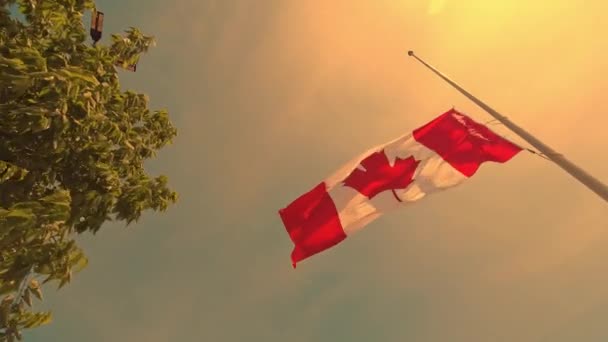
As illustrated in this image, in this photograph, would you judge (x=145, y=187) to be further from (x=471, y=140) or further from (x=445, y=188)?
(x=471, y=140)

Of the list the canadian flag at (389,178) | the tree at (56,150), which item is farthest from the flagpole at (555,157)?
the tree at (56,150)

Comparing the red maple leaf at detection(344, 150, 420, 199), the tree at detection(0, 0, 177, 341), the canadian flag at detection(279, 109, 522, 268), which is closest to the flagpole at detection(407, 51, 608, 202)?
the canadian flag at detection(279, 109, 522, 268)

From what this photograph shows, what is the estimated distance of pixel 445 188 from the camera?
8.96m

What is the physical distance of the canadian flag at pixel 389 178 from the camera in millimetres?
9109

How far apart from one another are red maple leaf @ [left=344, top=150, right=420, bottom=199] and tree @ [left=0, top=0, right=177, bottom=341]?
13.5 ft

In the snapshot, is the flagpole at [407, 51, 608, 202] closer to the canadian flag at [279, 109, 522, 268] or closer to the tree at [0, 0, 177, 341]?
the canadian flag at [279, 109, 522, 268]

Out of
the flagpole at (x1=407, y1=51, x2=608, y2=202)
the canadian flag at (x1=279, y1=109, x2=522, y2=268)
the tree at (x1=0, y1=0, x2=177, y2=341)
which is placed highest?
the tree at (x1=0, y1=0, x2=177, y2=341)

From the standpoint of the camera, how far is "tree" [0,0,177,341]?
6875 mm

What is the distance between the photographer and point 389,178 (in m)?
9.67

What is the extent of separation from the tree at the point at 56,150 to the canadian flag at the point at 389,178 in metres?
3.24

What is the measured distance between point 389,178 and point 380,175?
20 cm

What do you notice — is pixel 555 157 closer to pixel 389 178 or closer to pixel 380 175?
pixel 389 178

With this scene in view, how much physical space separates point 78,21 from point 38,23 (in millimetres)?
686

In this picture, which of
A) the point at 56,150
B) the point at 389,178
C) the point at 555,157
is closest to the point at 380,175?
the point at 389,178
